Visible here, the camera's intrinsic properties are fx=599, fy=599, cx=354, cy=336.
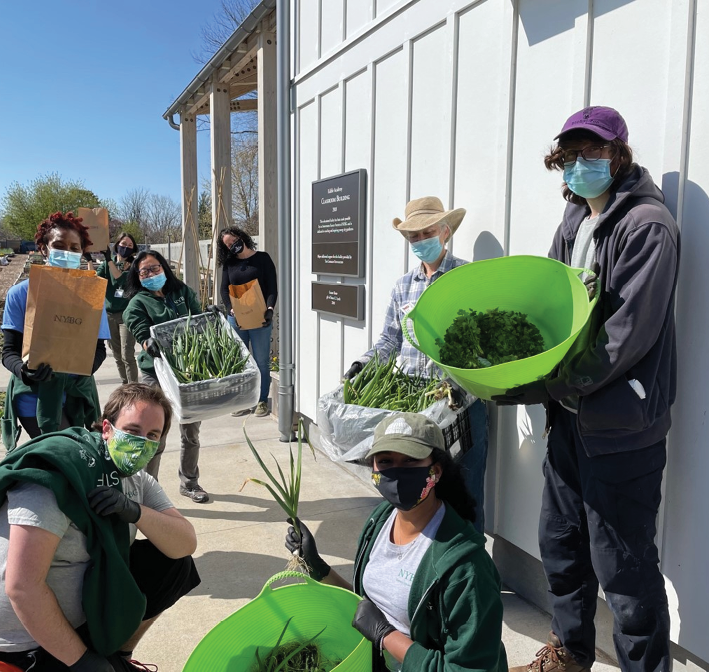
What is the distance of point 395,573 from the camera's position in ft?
6.17

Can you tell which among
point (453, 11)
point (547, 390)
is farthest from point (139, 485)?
point (453, 11)

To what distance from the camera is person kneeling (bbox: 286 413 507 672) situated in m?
1.62

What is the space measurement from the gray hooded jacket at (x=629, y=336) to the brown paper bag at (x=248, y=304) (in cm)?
427

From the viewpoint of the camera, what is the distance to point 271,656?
2.07m

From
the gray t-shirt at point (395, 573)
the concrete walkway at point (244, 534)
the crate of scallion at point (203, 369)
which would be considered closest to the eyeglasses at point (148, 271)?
the crate of scallion at point (203, 369)

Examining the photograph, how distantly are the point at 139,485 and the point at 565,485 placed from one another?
5.57ft

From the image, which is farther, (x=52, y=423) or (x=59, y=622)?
(x=52, y=423)

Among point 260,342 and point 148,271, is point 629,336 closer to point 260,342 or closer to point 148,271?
point 148,271

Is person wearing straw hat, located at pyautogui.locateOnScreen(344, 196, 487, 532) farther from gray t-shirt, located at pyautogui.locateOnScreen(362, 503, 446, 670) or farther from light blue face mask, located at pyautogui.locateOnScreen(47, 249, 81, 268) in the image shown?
light blue face mask, located at pyautogui.locateOnScreen(47, 249, 81, 268)

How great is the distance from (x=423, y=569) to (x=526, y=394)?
2.62 feet

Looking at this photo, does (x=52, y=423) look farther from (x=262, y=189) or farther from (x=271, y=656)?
(x=262, y=189)

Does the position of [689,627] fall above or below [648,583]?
below

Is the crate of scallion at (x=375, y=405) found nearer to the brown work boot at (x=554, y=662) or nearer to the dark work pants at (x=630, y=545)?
the dark work pants at (x=630, y=545)

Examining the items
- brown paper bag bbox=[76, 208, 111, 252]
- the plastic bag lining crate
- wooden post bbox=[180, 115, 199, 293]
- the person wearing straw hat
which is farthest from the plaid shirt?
wooden post bbox=[180, 115, 199, 293]
